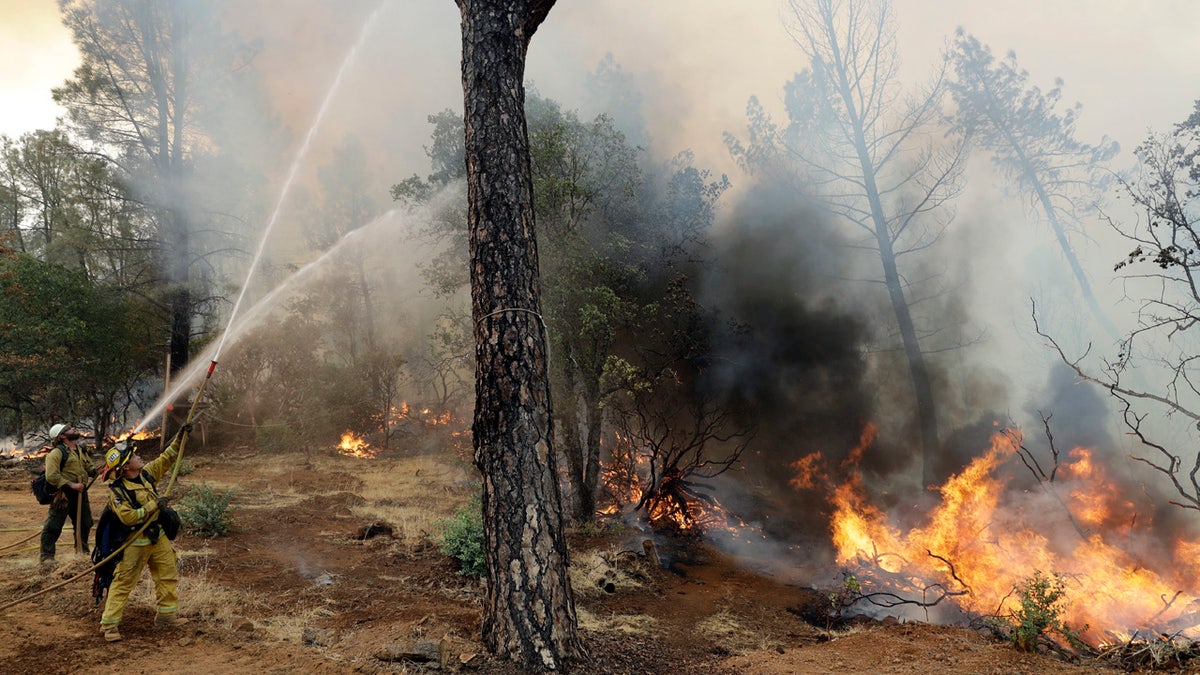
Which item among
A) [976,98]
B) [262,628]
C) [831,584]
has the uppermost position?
[976,98]

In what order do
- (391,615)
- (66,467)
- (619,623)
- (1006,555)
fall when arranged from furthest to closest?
(1006,555) < (66,467) < (619,623) < (391,615)

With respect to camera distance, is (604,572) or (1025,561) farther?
(1025,561)

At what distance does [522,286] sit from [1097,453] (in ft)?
47.6

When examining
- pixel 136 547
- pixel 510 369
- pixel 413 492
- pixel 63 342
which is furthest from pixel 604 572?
pixel 63 342

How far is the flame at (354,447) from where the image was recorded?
22672 mm

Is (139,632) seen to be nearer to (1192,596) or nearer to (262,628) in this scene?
(262,628)

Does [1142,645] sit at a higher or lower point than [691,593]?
higher

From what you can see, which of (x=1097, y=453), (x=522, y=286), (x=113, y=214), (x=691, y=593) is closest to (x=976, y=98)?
(x=1097, y=453)

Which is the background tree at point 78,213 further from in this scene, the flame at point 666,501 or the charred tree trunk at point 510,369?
the charred tree trunk at point 510,369

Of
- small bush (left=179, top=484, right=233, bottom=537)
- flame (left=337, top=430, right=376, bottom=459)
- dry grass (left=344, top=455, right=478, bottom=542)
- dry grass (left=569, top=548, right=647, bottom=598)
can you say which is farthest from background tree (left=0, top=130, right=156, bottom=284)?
dry grass (left=569, top=548, right=647, bottom=598)

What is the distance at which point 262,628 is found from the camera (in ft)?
19.3

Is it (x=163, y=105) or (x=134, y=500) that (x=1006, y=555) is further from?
(x=163, y=105)

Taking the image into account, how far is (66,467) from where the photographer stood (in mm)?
7613

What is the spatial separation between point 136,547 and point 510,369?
14.6 ft
